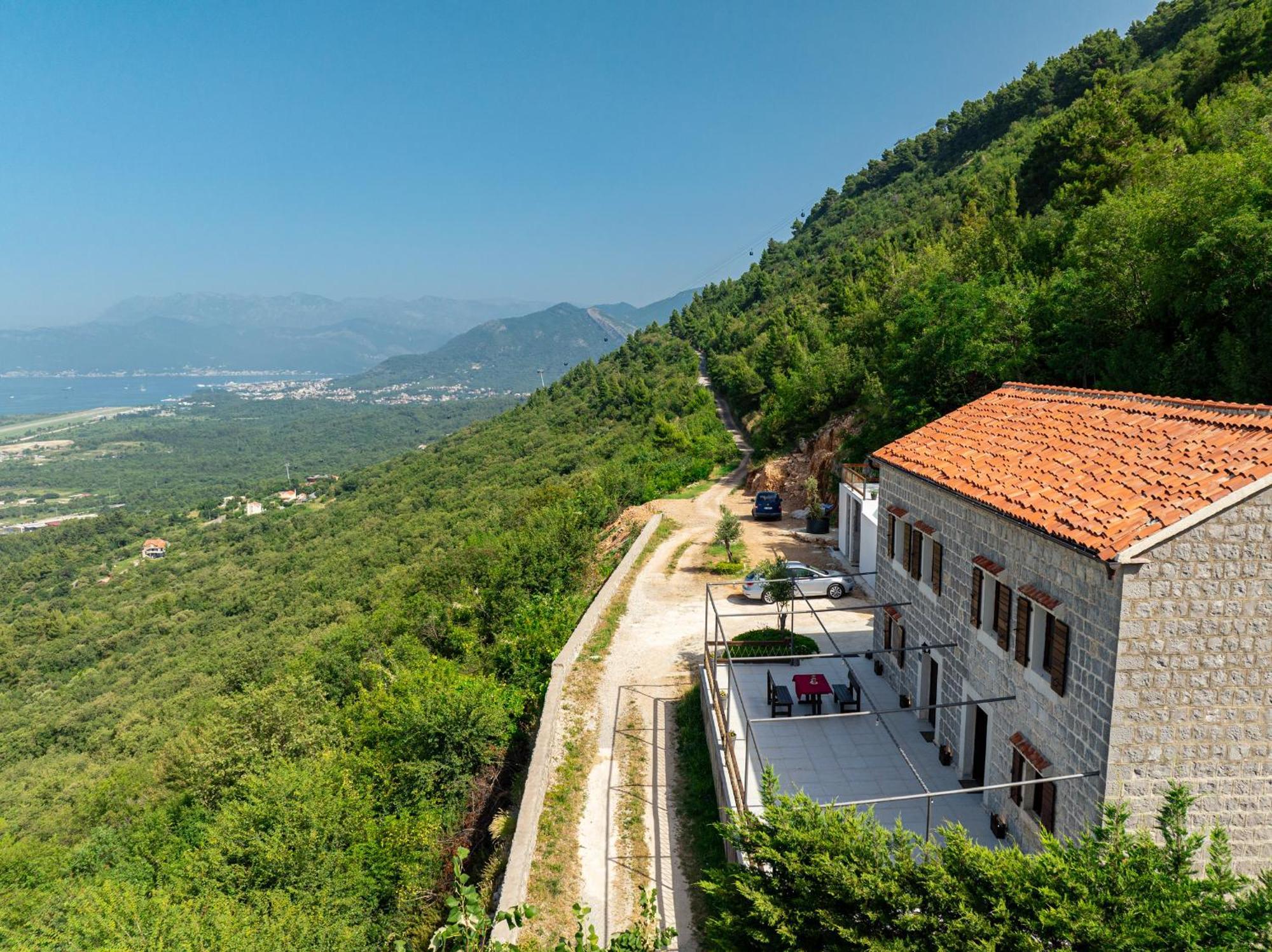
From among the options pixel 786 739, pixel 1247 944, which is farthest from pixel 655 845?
pixel 1247 944

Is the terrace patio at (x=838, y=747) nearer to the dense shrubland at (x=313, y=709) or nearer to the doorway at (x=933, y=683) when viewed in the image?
the doorway at (x=933, y=683)

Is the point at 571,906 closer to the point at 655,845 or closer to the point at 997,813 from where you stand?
the point at 655,845

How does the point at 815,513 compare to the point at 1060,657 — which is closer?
the point at 1060,657

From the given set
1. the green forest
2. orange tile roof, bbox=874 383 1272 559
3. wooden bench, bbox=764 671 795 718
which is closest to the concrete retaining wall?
Result: the green forest

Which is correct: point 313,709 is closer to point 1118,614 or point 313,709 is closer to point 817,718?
point 817,718

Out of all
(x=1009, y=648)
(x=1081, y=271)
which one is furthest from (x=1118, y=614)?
(x=1081, y=271)

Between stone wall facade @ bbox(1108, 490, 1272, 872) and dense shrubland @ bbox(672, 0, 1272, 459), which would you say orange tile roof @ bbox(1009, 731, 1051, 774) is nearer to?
stone wall facade @ bbox(1108, 490, 1272, 872)
